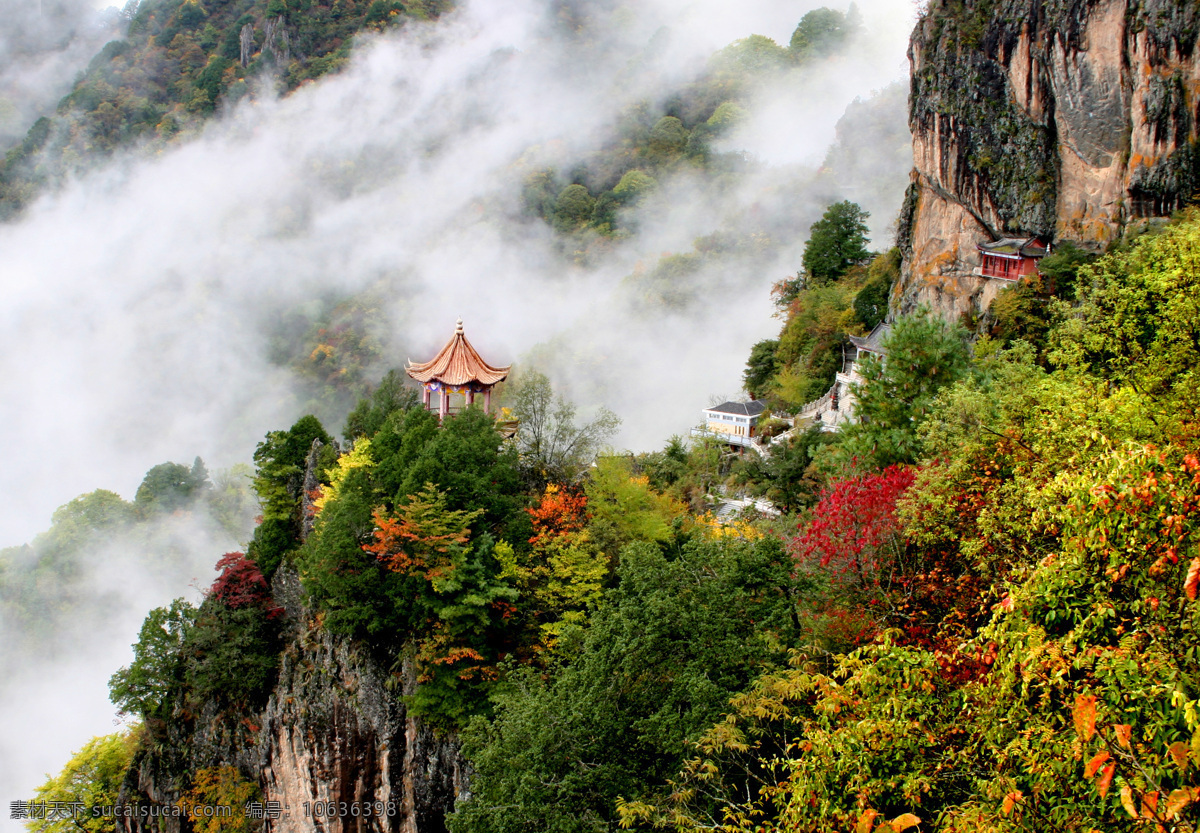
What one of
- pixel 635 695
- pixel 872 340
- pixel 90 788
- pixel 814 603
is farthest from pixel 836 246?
pixel 90 788

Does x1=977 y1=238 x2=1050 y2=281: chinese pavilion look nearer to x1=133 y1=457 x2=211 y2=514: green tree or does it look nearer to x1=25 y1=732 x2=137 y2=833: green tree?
x1=25 y1=732 x2=137 y2=833: green tree

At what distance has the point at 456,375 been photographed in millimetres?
28781

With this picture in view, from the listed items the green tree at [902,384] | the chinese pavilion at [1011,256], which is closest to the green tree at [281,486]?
the green tree at [902,384]

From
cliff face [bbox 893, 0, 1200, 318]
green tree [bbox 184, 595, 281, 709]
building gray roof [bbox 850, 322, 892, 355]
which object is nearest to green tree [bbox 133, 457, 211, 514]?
green tree [bbox 184, 595, 281, 709]

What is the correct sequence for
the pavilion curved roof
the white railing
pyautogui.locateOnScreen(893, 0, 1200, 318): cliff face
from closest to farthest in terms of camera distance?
pyautogui.locateOnScreen(893, 0, 1200, 318): cliff face < the pavilion curved roof < the white railing

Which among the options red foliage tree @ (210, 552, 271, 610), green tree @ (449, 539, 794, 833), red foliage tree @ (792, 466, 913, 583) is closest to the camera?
green tree @ (449, 539, 794, 833)

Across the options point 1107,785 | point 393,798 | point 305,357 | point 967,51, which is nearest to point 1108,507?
point 1107,785

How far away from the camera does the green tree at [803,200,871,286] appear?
49.3 m

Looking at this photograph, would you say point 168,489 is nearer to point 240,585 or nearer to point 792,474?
point 240,585

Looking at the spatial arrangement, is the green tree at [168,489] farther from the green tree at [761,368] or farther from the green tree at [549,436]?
the green tree at [549,436]

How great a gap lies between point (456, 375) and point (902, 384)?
1560 centimetres

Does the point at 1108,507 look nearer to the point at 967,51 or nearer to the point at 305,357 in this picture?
the point at 967,51

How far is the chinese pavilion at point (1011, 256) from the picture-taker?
2841 centimetres

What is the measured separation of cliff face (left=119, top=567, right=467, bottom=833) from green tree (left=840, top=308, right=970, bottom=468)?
44.3 ft
